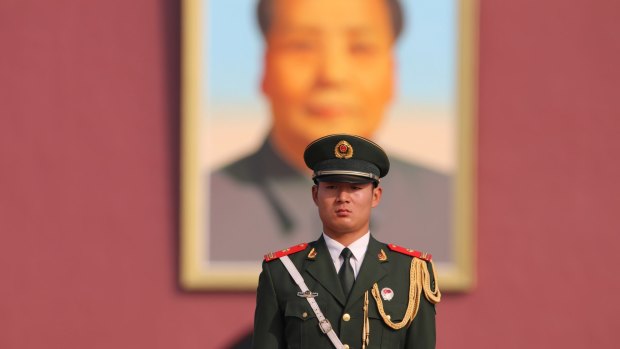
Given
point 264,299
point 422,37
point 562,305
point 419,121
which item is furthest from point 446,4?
point 264,299

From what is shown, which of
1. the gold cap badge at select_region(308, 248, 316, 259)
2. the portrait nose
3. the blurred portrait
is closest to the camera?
the portrait nose

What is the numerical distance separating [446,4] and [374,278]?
6.66ft

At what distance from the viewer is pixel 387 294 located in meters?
2.39

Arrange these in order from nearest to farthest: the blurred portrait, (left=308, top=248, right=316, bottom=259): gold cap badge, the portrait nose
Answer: the portrait nose → (left=308, top=248, right=316, bottom=259): gold cap badge → the blurred portrait

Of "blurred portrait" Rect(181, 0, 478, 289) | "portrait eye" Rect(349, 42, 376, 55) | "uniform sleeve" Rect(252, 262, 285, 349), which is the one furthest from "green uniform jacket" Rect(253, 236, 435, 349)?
"portrait eye" Rect(349, 42, 376, 55)

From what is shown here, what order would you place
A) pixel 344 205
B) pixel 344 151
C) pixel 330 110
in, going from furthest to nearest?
pixel 330 110 < pixel 344 151 < pixel 344 205

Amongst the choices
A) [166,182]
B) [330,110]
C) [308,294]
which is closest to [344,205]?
[308,294]

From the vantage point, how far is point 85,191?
4109 mm

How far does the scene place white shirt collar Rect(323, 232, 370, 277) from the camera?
7.81 feet

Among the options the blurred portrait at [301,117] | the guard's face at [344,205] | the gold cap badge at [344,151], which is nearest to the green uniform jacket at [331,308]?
the guard's face at [344,205]

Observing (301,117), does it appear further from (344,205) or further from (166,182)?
(344,205)

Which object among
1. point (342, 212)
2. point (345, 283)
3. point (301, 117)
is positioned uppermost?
point (301, 117)

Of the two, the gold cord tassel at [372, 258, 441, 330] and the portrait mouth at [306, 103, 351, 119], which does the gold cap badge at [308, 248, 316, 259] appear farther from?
the portrait mouth at [306, 103, 351, 119]

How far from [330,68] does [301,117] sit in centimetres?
26
